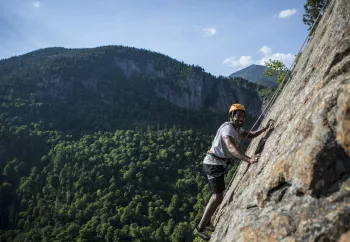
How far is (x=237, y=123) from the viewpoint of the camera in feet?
23.0

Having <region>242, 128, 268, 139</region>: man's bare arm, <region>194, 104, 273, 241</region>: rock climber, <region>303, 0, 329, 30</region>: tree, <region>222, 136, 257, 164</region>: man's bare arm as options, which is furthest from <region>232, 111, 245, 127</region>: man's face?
<region>303, 0, 329, 30</region>: tree

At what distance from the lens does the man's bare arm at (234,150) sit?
19.9ft

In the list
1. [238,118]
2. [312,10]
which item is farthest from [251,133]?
[312,10]

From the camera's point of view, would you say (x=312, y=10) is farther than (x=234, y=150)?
Yes

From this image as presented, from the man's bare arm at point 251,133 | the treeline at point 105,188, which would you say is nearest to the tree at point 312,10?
the man's bare arm at point 251,133

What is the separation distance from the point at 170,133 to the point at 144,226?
64116 millimetres

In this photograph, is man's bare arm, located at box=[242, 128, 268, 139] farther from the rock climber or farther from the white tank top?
the white tank top

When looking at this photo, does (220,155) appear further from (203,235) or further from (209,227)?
(203,235)

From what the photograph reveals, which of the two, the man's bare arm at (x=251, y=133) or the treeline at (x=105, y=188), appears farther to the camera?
the treeline at (x=105, y=188)

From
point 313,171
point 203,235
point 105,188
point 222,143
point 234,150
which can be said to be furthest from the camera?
point 105,188

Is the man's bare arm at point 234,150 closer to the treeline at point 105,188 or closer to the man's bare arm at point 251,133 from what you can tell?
the man's bare arm at point 251,133

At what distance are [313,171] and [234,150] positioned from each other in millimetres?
2406

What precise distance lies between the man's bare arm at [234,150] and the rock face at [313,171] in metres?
0.57

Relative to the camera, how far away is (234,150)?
6.15 metres
